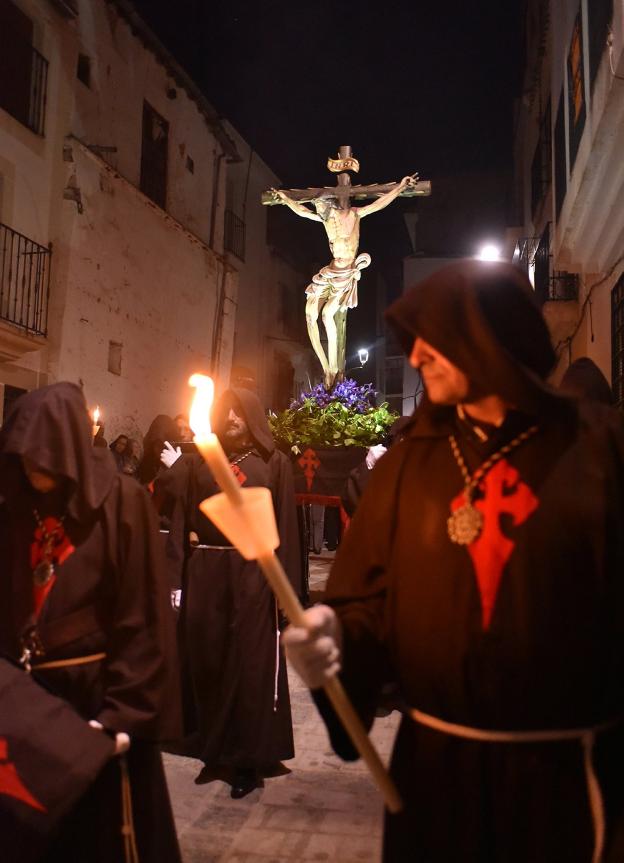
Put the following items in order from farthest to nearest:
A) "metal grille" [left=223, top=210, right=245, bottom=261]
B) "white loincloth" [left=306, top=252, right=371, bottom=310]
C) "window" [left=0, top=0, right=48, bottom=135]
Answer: "metal grille" [left=223, top=210, right=245, bottom=261] < "window" [left=0, top=0, right=48, bottom=135] < "white loincloth" [left=306, top=252, right=371, bottom=310]

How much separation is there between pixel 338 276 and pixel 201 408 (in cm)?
917

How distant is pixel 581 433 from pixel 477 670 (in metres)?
0.64

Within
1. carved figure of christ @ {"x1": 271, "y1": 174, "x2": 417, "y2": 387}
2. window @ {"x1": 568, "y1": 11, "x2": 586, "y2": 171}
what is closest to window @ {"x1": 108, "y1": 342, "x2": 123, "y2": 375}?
carved figure of christ @ {"x1": 271, "y1": 174, "x2": 417, "y2": 387}

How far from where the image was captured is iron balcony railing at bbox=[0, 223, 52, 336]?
547 inches

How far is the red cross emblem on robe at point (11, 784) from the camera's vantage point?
2559 millimetres

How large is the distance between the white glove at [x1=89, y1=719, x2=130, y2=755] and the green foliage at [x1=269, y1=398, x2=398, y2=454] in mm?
6259

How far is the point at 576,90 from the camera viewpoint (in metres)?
7.79

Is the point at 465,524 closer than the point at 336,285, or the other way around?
the point at 465,524

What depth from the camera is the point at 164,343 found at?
19141mm

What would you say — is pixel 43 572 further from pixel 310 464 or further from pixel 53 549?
pixel 310 464

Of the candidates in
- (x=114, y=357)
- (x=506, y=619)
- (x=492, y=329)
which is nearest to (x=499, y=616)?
(x=506, y=619)

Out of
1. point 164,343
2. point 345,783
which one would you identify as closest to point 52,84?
point 164,343

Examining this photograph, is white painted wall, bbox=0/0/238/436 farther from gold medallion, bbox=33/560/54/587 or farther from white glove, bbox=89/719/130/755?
white glove, bbox=89/719/130/755

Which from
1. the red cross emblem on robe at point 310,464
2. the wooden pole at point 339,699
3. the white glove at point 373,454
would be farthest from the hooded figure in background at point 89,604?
the red cross emblem on robe at point 310,464
